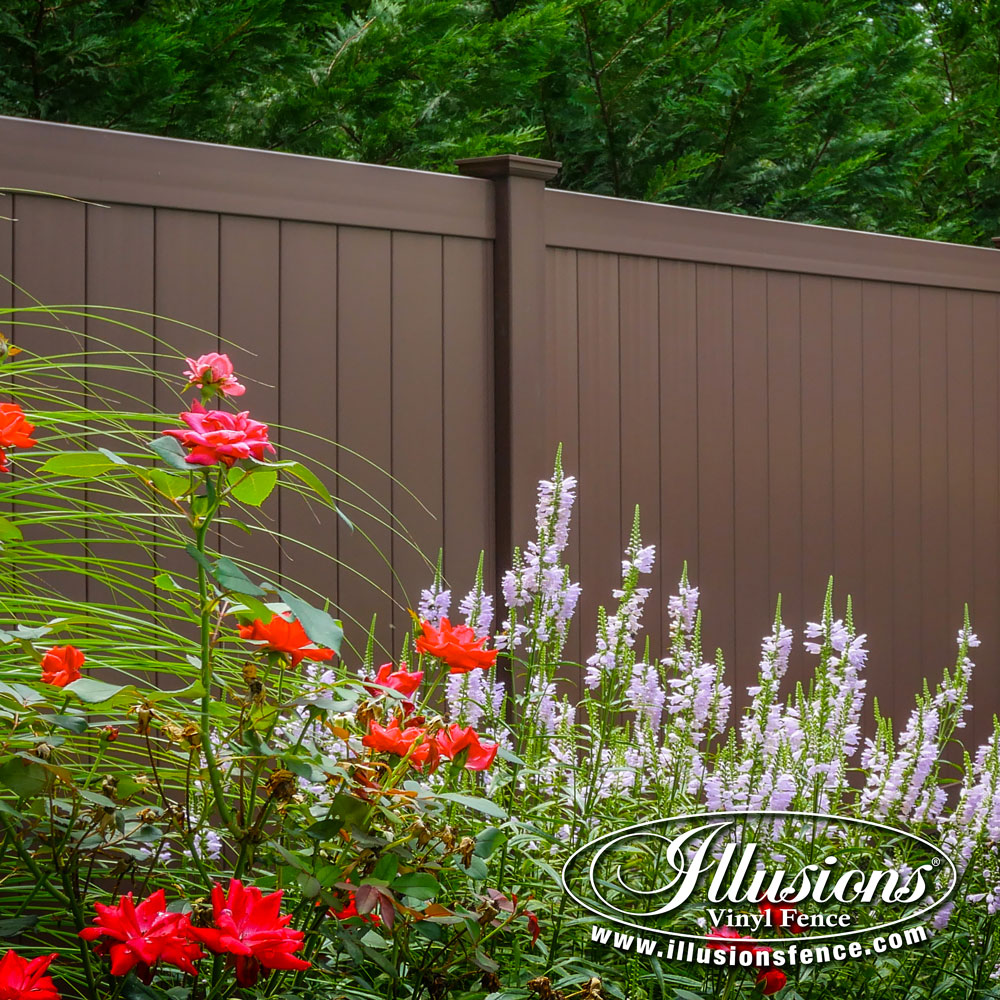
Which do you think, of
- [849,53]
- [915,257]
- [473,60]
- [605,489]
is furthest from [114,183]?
[849,53]

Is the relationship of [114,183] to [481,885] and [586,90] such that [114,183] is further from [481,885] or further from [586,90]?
[586,90]

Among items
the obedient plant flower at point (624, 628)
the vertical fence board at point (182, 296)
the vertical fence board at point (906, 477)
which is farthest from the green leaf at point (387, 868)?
the vertical fence board at point (906, 477)

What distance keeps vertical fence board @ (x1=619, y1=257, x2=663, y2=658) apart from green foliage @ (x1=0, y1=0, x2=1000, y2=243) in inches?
81.6

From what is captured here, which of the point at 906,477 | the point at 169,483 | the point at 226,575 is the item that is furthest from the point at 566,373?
the point at 226,575

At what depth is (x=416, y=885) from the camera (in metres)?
1.33

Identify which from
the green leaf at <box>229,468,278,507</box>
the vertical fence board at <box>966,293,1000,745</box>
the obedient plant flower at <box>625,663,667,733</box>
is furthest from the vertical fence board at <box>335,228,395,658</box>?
the vertical fence board at <box>966,293,1000,745</box>

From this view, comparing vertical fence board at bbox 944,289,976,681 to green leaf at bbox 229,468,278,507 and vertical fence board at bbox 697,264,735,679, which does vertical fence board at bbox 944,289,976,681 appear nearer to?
vertical fence board at bbox 697,264,735,679

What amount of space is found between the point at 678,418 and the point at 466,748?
91.1 inches

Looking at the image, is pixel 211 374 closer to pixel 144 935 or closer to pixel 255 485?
pixel 255 485

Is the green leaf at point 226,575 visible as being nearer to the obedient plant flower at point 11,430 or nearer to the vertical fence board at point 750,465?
the obedient plant flower at point 11,430

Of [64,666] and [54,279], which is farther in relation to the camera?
[54,279]

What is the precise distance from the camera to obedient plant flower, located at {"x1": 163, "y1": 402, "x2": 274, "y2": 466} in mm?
1261

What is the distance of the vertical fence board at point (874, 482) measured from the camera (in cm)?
406

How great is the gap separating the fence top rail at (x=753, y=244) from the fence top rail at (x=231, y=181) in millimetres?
293
